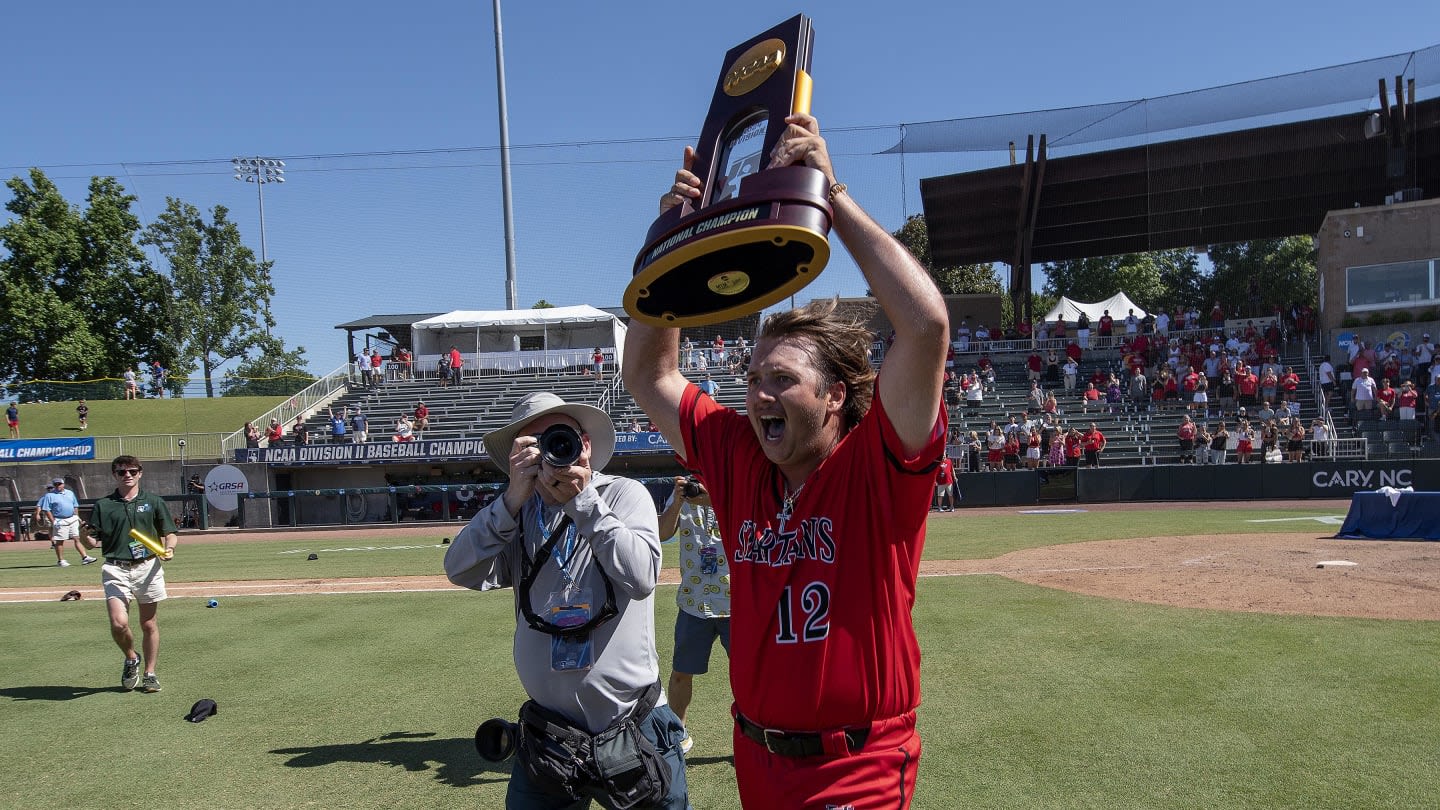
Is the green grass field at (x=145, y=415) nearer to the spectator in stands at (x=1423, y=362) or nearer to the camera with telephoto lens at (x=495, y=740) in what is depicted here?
the camera with telephoto lens at (x=495, y=740)

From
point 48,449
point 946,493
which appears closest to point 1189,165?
point 946,493

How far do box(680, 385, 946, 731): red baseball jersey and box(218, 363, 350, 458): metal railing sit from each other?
108ft

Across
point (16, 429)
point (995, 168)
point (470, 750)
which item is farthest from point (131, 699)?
point (16, 429)

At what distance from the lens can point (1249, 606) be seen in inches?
383

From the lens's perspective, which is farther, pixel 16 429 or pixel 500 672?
pixel 16 429

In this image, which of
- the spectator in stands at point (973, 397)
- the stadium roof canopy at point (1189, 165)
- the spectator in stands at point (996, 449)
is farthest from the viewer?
the stadium roof canopy at point (1189, 165)

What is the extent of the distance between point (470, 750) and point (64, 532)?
1681 centimetres

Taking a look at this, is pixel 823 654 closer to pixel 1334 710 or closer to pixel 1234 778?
pixel 1234 778

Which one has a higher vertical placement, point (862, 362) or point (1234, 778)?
→ point (862, 362)

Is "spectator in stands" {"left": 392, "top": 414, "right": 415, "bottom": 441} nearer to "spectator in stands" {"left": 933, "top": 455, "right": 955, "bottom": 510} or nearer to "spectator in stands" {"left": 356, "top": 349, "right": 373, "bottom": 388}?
"spectator in stands" {"left": 356, "top": 349, "right": 373, "bottom": 388}

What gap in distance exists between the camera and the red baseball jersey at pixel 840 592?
7.48 feet

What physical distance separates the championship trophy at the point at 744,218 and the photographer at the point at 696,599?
3999mm

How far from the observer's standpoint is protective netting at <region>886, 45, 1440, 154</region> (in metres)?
31.5

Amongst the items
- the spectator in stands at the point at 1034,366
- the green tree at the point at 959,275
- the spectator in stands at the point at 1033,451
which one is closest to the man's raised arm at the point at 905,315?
the spectator in stands at the point at 1033,451
